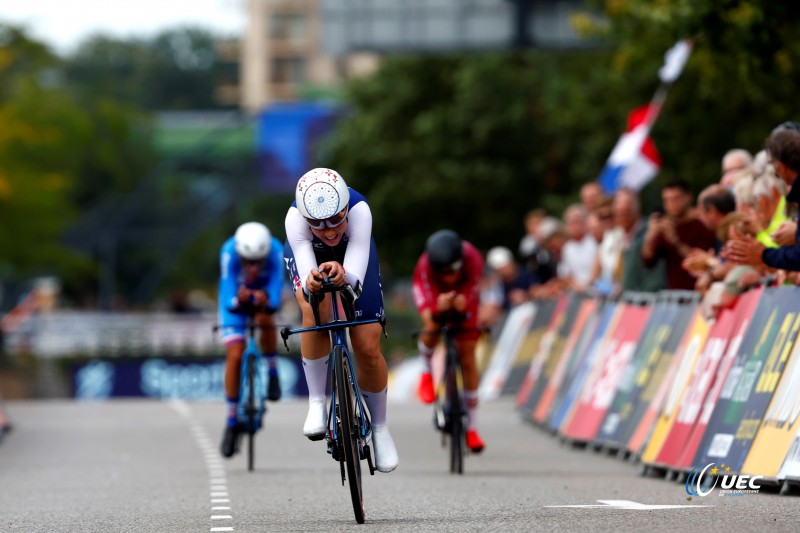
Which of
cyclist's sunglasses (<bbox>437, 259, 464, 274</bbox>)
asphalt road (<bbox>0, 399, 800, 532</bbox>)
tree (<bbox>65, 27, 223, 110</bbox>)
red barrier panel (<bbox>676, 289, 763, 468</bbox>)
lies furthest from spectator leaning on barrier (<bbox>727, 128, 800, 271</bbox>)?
tree (<bbox>65, 27, 223, 110</bbox>)

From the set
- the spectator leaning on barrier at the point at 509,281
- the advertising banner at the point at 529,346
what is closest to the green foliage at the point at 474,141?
the spectator leaning on barrier at the point at 509,281

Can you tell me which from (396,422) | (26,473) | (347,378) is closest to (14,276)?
(396,422)

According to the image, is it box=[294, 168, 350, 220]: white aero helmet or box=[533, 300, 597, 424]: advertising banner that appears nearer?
box=[294, 168, 350, 220]: white aero helmet

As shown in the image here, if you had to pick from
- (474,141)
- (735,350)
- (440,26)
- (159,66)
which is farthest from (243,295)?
(159,66)

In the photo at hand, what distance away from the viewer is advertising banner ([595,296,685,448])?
17.1 metres

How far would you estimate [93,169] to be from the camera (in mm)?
115688

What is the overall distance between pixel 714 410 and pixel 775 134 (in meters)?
2.20

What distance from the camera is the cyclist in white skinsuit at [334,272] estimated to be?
11.6m

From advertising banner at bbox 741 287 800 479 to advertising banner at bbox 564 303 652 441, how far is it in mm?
4926

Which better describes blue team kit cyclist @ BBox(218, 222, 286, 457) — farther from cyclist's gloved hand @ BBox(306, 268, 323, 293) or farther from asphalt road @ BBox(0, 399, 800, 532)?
cyclist's gloved hand @ BBox(306, 268, 323, 293)

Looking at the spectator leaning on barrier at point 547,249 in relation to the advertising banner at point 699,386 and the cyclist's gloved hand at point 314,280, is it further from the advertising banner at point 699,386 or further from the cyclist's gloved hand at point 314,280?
the cyclist's gloved hand at point 314,280

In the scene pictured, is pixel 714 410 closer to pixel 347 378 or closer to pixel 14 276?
pixel 347 378

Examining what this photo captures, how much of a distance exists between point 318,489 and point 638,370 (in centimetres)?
402

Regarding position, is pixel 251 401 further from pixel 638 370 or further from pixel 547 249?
pixel 547 249
